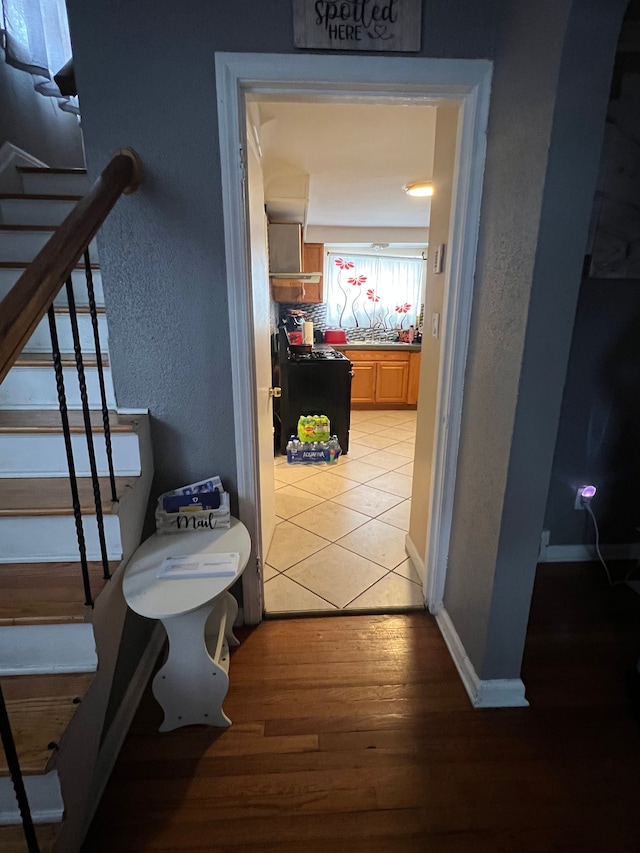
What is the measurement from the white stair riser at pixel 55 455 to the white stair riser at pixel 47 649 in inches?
20.0

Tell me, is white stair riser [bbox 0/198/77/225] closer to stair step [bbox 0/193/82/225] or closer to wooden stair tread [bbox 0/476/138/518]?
stair step [bbox 0/193/82/225]

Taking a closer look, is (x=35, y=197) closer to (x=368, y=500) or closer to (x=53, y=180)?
(x=53, y=180)

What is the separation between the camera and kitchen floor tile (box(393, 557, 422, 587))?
2.11m

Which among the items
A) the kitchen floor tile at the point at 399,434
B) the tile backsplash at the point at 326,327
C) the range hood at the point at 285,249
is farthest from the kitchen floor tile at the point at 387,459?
the tile backsplash at the point at 326,327

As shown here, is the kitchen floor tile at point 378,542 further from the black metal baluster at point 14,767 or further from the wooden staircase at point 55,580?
the black metal baluster at point 14,767

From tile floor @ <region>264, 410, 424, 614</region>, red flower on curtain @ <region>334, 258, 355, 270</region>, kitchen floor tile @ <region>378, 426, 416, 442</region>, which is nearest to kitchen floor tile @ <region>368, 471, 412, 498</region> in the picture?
tile floor @ <region>264, 410, 424, 614</region>

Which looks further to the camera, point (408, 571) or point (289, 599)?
point (408, 571)

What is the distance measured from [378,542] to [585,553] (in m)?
1.12

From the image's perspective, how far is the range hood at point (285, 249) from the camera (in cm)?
375

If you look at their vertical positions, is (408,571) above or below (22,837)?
below

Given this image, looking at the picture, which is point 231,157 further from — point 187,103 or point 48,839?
point 48,839

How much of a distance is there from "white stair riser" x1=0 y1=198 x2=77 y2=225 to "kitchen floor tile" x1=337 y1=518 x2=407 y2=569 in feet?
7.59

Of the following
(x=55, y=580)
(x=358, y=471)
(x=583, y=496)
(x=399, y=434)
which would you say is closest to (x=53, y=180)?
(x=55, y=580)

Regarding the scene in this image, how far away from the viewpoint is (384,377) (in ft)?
17.9
